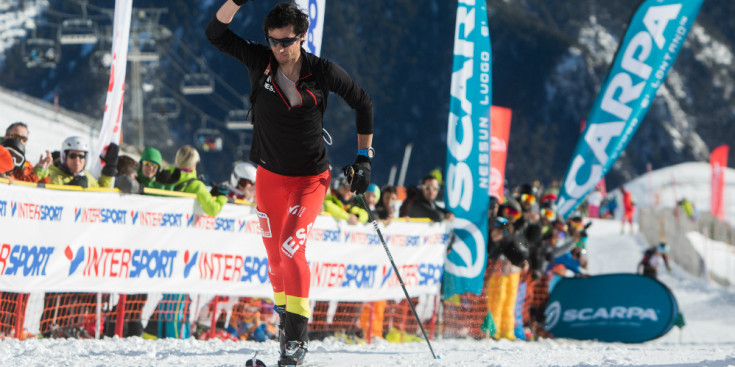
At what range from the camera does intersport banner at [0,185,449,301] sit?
5770mm

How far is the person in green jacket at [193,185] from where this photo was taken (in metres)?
6.78

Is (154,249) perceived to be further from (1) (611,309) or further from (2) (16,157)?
(1) (611,309)

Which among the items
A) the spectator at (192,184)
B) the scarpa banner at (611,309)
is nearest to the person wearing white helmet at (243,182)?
the spectator at (192,184)

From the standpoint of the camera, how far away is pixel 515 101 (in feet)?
383

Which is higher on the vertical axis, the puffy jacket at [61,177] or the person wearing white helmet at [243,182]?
the person wearing white helmet at [243,182]

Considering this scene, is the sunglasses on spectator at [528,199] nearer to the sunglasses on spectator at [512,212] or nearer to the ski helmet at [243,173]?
the sunglasses on spectator at [512,212]

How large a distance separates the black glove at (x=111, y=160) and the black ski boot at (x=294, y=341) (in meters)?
3.14

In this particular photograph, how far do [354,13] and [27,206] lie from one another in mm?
123074

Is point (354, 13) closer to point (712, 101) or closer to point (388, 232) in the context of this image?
point (712, 101)

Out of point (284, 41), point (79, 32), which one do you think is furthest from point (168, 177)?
point (79, 32)

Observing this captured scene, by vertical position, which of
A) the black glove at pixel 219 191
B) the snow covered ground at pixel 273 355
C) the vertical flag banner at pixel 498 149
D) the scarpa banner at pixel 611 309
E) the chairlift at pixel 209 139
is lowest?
the snow covered ground at pixel 273 355

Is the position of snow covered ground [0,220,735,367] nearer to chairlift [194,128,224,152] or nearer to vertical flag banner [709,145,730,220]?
vertical flag banner [709,145,730,220]

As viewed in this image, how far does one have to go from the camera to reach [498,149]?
1172 cm

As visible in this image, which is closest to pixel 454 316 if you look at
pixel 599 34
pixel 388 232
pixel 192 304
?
pixel 388 232
